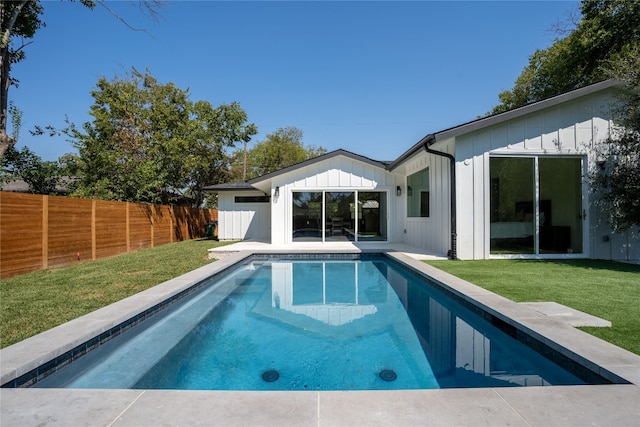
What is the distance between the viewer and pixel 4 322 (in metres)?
3.64

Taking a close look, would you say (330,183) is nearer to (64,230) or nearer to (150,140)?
(64,230)

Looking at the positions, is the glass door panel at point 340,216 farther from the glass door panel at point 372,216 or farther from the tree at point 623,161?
the tree at point 623,161

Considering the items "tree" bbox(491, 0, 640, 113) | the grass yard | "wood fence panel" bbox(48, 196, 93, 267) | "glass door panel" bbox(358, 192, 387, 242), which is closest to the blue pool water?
the grass yard

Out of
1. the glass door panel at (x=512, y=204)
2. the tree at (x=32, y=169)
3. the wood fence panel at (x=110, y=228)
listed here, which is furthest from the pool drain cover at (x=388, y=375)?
the tree at (x=32, y=169)

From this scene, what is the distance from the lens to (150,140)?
18.7 m

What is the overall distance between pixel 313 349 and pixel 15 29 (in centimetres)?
1387

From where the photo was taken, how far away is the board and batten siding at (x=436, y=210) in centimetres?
829

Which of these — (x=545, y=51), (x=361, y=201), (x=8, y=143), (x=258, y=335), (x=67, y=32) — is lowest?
(x=258, y=335)

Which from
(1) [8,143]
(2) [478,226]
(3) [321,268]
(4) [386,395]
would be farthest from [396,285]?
(1) [8,143]

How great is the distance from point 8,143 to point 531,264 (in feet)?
43.7

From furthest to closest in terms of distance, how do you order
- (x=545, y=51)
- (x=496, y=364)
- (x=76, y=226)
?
(x=545, y=51) → (x=76, y=226) → (x=496, y=364)

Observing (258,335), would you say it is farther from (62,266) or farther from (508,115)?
(508,115)

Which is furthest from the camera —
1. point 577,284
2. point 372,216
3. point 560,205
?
point 372,216

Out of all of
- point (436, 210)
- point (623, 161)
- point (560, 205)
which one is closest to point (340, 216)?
point (436, 210)
